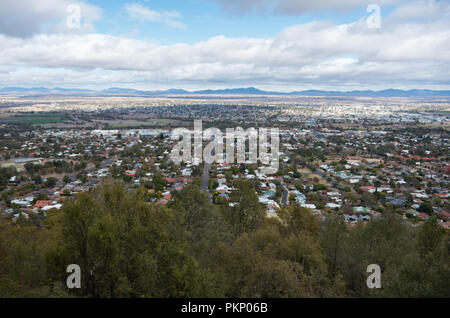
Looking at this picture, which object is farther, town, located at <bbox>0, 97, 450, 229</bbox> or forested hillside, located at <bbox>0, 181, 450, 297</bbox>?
town, located at <bbox>0, 97, 450, 229</bbox>

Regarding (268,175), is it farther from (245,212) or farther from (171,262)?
(171,262)

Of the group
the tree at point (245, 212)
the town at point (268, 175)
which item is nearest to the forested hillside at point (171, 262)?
the tree at point (245, 212)

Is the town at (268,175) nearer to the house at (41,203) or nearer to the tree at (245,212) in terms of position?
the house at (41,203)

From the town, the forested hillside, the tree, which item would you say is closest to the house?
the town

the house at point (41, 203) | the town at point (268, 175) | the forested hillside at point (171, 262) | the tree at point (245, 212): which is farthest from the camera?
the town at point (268, 175)

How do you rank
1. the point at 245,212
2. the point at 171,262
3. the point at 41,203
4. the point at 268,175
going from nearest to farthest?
the point at 171,262, the point at 245,212, the point at 41,203, the point at 268,175

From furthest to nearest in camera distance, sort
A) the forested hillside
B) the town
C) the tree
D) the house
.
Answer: the town, the house, the tree, the forested hillside

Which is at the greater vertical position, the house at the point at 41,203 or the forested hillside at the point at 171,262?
the forested hillside at the point at 171,262

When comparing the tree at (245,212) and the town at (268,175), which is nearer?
the tree at (245,212)

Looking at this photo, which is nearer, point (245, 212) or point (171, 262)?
point (171, 262)

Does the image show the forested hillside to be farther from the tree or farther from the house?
the house

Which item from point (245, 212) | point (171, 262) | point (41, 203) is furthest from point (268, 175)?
point (171, 262)
